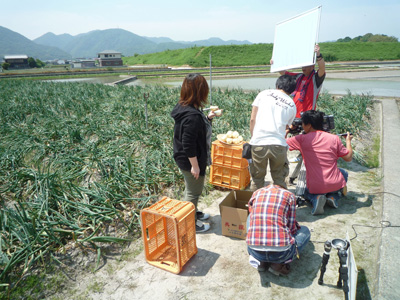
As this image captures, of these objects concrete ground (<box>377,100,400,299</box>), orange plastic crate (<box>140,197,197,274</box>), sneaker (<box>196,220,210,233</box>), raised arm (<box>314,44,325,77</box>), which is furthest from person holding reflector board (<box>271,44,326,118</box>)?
orange plastic crate (<box>140,197,197,274</box>)

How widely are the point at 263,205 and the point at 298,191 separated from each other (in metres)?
1.55

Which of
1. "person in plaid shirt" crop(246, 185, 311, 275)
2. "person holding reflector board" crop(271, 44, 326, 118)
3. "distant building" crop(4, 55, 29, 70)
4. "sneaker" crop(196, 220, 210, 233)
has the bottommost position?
"sneaker" crop(196, 220, 210, 233)

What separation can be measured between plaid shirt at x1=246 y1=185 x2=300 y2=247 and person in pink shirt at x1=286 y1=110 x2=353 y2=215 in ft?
3.98

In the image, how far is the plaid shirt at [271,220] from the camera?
83.9 inches

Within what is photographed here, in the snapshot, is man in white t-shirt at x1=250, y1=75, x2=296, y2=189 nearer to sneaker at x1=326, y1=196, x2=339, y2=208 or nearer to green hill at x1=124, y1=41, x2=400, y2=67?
sneaker at x1=326, y1=196, x2=339, y2=208

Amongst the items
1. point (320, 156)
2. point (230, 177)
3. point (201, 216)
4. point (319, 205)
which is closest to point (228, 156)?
point (230, 177)

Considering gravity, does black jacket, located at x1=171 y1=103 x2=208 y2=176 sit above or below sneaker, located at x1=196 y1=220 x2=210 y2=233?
above

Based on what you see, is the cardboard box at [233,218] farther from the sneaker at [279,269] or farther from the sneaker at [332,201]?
the sneaker at [332,201]

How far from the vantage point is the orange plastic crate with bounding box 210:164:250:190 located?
381 centimetres

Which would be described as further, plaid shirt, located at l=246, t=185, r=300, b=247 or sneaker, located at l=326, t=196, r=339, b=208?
sneaker, located at l=326, t=196, r=339, b=208

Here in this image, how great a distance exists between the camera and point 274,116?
9.35 feet

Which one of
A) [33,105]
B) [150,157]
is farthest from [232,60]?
[150,157]

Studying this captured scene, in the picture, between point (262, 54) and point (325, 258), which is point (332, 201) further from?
point (262, 54)

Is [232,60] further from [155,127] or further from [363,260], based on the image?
[363,260]
